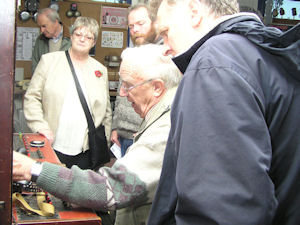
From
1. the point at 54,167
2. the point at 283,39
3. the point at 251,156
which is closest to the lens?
the point at 251,156

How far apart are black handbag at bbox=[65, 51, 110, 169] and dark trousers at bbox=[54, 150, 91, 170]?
0.15ft

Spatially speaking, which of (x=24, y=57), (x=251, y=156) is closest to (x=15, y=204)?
(x=251, y=156)

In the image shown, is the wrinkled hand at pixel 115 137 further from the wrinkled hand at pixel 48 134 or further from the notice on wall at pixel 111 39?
the notice on wall at pixel 111 39

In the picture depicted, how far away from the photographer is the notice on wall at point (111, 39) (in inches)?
265

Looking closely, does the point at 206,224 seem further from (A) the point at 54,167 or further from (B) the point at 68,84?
(B) the point at 68,84

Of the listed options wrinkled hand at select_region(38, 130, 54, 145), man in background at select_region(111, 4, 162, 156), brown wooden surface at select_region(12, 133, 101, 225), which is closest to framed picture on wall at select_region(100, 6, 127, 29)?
man in background at select_region(111, 4, 162, 156)

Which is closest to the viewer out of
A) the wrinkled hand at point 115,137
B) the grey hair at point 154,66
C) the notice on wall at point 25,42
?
the grey hair at point 154,66

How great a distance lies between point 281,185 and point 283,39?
0.41 m

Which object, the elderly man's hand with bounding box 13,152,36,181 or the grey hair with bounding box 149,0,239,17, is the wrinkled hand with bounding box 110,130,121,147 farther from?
the grey hair with bounding box 149,0,239,17

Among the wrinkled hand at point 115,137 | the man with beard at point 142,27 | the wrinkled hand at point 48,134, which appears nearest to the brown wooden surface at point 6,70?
the wrinkled hand at point 48,134

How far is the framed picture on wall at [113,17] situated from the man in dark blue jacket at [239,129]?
5.71 m

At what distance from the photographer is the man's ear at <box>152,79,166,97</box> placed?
1.94 meters

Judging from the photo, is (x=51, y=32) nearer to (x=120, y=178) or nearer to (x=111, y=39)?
(x=111, y=39)

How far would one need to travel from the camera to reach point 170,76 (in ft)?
6.31
